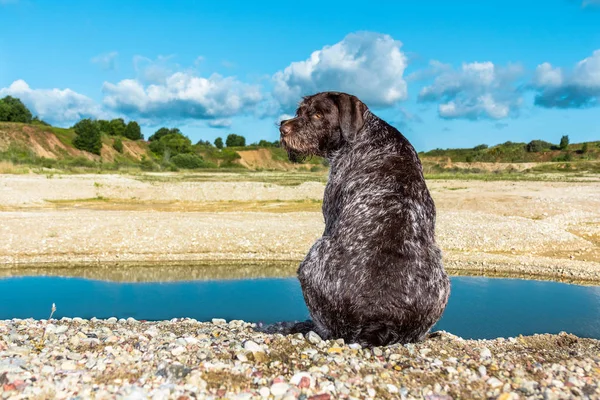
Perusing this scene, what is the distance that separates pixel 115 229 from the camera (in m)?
23.9

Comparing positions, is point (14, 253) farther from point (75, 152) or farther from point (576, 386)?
point (75, 152)

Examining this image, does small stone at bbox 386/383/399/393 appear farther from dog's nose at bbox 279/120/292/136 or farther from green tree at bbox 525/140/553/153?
green tree at bbox 525/140/553/153

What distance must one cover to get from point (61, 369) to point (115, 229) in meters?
18.6

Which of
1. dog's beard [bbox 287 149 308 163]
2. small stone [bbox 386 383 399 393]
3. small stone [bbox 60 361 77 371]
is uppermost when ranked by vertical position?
dog's beard [bbox 287 149 308 163]

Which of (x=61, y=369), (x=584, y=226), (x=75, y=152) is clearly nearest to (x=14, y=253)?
(x=61, y=369)

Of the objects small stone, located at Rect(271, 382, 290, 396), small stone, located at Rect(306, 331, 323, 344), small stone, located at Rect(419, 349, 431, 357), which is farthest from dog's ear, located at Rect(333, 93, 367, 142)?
small stone, located at Rect(271, 382, 290, 396)

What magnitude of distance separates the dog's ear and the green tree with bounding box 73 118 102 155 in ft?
412

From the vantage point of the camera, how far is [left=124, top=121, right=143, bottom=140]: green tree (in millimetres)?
163500

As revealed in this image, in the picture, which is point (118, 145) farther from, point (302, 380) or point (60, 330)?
point (302, 380)

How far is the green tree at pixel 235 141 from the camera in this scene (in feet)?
587

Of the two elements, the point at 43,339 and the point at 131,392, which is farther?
the point at 43,339

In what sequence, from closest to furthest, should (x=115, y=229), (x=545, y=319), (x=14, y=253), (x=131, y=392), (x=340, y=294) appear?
1. (x=131, y=392)
2. (x=340, y=294)
3. (x=545, y=319)
4. (x=14, y=253)
5. (x=115, y=229)

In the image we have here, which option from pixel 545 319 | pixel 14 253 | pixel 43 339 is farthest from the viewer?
pixel 14 253

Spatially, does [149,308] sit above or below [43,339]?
below
